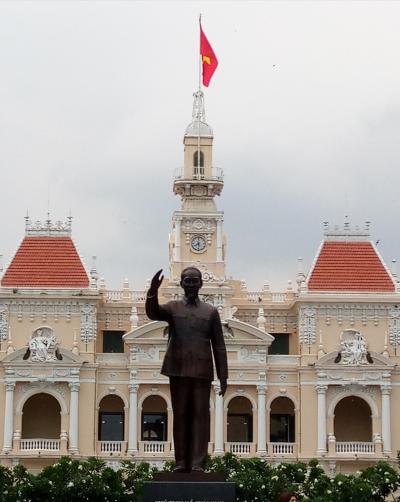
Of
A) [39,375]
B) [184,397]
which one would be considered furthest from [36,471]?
[184,397]

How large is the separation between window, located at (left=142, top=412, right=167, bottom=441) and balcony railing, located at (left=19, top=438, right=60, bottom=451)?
16.3 feet

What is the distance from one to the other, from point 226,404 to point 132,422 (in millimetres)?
4906

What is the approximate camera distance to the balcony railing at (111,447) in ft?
228

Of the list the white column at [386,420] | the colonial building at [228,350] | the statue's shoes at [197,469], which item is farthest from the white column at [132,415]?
the statue's shoes at [197,469]

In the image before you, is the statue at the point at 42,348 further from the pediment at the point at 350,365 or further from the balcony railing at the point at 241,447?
the pediment at the point at 350,365

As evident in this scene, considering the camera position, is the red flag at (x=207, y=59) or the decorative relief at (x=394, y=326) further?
the red flag at (x=207, y=59)

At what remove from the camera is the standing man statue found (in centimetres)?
2128

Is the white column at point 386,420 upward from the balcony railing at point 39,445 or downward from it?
upward

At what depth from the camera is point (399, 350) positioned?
71.1 metres

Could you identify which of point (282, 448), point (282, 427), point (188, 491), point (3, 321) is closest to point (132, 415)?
point (282, 448)

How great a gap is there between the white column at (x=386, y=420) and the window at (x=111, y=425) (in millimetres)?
13313

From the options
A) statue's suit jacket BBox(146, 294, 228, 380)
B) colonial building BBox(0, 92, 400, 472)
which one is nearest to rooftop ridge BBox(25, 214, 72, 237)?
colonial building BBox(0, 92, 400, 472)

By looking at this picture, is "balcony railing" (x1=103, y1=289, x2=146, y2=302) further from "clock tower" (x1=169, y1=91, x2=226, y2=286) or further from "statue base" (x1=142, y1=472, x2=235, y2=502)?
"statue base" (x1=142, y1=472, x2=235, y2=502)

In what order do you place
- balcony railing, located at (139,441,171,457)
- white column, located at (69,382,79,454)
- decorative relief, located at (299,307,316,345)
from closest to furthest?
white column, located at (69,382,79,454) < balcony railing, located at (139,441,171,457) < decorative relief, located at (299,307,316,345)
